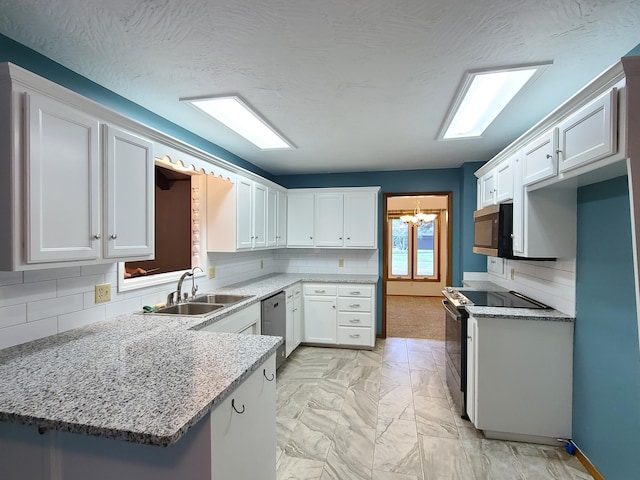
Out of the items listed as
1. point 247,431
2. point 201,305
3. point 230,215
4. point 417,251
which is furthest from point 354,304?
point 417,251

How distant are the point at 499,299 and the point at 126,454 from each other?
278 centimetres

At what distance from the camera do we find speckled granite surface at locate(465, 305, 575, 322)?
220 centimetres

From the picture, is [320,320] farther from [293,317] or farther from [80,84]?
[80,84]

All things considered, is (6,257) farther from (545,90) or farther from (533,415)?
(533,415)

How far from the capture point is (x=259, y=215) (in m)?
3.73

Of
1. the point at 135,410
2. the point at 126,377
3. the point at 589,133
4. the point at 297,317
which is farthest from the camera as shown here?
the point at 297,317

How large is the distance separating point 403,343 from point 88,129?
13.5ft

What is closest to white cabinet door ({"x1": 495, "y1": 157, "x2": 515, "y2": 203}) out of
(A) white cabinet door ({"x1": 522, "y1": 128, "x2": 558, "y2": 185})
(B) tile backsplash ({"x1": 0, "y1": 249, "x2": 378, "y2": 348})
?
(A) white cabinet door ({"x1": 522, "y1": 128, "x2": 558, "y2": 185})

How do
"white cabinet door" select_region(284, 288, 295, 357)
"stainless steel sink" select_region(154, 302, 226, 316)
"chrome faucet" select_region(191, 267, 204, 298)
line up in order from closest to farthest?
"stainless steel sink" select_region(154, 302, 226, 316), "chrome faucet" select_region(191, 267, 204, 298), "white cabinet door" select_region(284, 288, 295, 357)

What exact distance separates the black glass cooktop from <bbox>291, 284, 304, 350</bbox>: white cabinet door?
6.15 ft

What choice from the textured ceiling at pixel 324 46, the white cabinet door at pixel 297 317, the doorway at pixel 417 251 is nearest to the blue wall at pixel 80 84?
the textured ceiling at pixel 324 46

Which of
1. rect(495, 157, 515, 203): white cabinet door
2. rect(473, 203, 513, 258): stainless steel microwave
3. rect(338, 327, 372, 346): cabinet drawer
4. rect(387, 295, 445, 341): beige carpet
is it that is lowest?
rect(387, 295, 445, 341): beige carpet

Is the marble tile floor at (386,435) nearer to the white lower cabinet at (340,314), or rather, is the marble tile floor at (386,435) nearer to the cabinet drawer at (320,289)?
the white lower cabinet at (340,314)

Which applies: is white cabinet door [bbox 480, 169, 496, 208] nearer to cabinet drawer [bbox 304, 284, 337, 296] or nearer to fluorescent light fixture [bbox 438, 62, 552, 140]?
fluorescent light fixture [bbox 438, 62, 552, 140]
